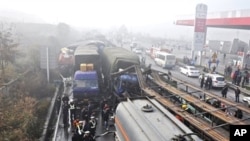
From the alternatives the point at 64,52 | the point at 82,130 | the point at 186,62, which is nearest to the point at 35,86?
the point at 82,130

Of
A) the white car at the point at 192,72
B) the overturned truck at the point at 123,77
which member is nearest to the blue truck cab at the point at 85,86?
the overturned truck at the point at 123,77

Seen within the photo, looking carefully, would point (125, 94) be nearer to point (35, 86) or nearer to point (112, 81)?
point (112, 81)

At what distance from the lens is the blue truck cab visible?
18750 millimetres

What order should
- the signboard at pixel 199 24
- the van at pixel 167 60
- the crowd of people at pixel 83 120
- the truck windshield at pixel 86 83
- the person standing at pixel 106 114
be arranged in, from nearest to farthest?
1. the crowd of people at pixel 83 120
2. the person standing at pixel 106 114
3. the truck windshield at pixel 86 83
4. the signboard at pixel 199 24
5. the van at pixel 167 60

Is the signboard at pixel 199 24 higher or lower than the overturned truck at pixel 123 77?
higher

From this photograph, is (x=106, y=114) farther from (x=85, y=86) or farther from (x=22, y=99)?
(x=22, y=99)

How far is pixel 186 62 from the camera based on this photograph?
43.7 m

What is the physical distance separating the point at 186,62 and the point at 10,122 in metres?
34.4

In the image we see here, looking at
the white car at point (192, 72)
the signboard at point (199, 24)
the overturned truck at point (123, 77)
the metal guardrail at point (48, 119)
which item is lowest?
the metal guardrail at point (48, 119)

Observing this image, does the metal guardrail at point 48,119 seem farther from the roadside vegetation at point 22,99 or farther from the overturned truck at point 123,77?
the overturned truck at point 123,77

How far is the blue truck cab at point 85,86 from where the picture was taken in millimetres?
18750

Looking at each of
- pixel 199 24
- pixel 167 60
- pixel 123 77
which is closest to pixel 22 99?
pixel 123 77

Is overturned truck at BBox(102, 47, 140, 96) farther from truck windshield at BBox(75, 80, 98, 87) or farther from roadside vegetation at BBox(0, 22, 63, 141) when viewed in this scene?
roadside vegetation at BBox(0, 22, 63, 141)

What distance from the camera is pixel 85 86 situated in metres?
19.0
